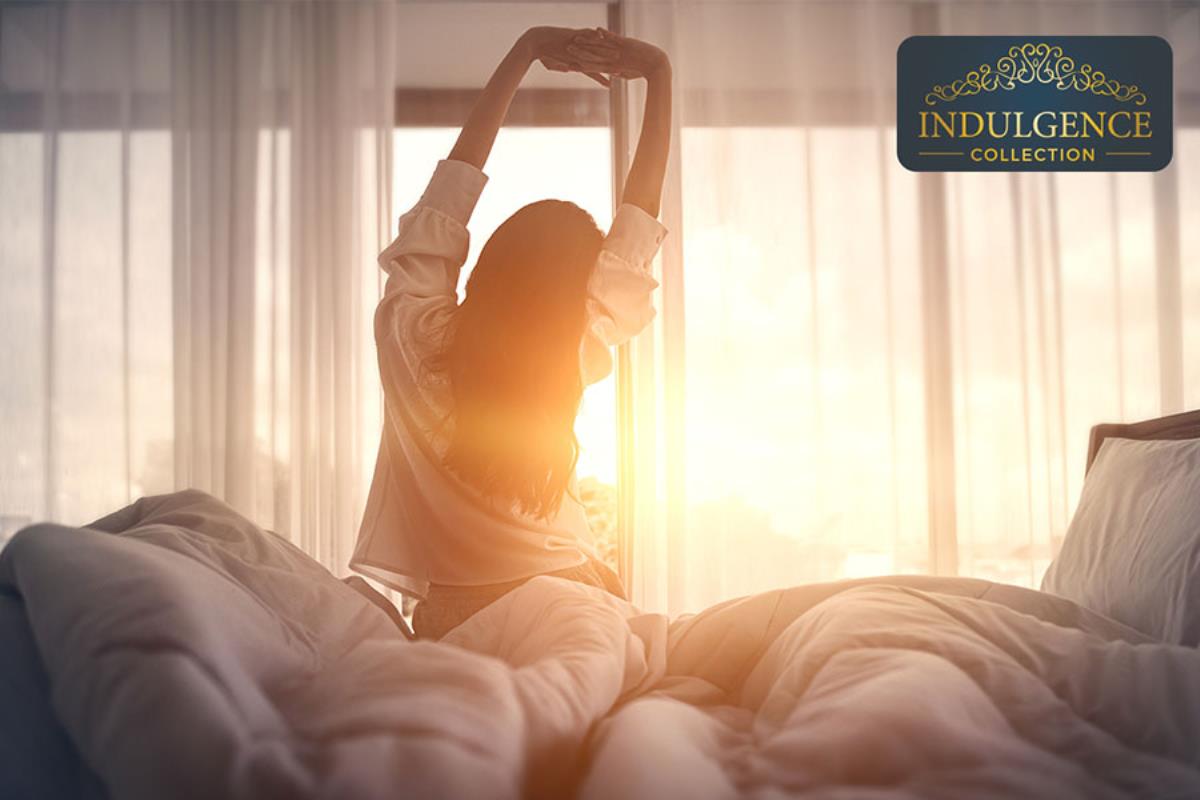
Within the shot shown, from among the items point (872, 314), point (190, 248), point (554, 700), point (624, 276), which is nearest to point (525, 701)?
point (554, 700)

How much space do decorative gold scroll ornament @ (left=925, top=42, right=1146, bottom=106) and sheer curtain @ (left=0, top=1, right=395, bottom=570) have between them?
204 cm

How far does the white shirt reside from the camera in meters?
1.37

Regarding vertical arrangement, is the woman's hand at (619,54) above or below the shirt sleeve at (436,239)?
above

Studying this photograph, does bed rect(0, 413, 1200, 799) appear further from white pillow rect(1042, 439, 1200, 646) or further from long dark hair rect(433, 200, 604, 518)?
long dark hair rect(433, 200, 604, 518)

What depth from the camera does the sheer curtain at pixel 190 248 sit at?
2.97 metres

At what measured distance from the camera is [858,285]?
122 inches

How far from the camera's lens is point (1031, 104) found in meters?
3.21

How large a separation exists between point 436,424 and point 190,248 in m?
2.05

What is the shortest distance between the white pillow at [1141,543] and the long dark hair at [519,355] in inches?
31.3

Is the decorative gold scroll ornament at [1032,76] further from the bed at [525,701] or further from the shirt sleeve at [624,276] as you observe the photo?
the bed at [525,701]

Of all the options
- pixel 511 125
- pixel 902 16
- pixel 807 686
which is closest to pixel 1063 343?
pixel 902 16

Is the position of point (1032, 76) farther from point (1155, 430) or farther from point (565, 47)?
point (565, 47)

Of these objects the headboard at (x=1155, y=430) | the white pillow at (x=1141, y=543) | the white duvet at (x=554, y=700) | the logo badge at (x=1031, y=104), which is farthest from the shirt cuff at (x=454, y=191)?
the logo badge at (x=1031, y=104)

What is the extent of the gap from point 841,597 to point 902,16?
292 centimetres
